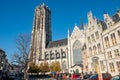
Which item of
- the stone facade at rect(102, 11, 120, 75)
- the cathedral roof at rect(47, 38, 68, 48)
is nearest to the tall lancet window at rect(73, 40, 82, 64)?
the cathedral roof at rect(47, 38, 68, 48)

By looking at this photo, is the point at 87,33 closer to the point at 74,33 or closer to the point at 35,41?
the point at 74,33

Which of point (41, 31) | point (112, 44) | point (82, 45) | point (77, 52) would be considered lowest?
point (112, 44)

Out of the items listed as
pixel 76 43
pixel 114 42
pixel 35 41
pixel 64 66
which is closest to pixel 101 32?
pixel 114 42

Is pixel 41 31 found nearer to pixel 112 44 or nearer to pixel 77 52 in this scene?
pixel 77 52

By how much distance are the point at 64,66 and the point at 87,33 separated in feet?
140

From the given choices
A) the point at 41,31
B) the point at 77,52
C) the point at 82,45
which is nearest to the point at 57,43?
the point at 41,31

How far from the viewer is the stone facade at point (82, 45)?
1232 inches

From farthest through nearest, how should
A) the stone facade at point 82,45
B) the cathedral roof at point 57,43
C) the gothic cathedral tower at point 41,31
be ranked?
the gothic cathedral tower at point 41,31 → the cathedral roof at point 57,43 → the stone facade at point 82,45

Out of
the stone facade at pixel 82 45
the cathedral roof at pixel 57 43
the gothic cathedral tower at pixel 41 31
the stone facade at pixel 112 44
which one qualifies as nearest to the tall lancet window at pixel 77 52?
Answer: the stone facade at pixel 82 45

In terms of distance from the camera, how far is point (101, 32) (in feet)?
118

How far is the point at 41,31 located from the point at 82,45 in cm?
3738

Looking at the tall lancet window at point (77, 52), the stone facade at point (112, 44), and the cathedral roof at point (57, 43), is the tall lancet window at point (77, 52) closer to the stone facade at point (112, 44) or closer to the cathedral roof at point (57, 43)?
the cathedral roof at point (57, 43)

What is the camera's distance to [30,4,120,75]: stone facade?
31281 mm

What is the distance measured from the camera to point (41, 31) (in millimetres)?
96812
